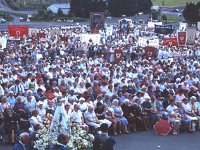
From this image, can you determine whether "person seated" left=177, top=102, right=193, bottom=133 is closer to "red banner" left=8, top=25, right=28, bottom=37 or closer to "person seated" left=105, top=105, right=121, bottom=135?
"person seated" left=105, top=105, right=121, bottom=135

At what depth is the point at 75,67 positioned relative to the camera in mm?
27328

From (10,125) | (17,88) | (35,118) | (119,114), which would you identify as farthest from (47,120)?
(17,88)

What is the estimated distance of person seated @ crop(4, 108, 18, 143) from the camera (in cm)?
1689

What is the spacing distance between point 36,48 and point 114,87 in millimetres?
16218

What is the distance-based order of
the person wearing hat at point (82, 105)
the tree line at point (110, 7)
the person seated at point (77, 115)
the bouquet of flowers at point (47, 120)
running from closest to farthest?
the bouquet of flowers at point (47, 120) → the person seated at point (77, 115) → the person wearing hat at point (82, 105) → the tree line at point (110, 7)

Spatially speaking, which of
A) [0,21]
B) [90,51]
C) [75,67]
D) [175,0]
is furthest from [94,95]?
[175,0]

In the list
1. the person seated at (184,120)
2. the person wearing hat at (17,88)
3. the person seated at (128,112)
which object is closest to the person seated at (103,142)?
the person seated at (128,112)

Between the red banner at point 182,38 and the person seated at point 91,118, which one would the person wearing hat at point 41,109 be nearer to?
the person seated at point 91,118

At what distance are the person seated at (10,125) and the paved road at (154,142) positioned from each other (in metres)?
0.41

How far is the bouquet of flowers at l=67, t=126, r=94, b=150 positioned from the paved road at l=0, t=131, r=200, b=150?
2.71 metres

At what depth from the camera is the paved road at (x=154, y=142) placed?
16.8m

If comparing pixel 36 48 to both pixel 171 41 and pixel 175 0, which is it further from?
pixel 175 0

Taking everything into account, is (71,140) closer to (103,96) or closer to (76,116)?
(76,116)

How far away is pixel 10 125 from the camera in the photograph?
16.9 metres
